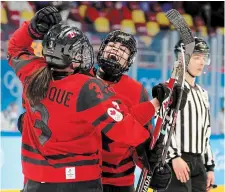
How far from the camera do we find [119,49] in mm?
2531

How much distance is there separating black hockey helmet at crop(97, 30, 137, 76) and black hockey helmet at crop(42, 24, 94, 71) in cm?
30

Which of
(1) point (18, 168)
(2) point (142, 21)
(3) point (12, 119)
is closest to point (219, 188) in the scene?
(1) point (18, 168)

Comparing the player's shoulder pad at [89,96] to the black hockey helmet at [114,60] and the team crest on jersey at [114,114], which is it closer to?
the team crest on jersey at [114,114]

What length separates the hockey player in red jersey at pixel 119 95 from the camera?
2.49m

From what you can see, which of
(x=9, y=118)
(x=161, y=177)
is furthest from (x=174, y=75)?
(x=9, y=118)

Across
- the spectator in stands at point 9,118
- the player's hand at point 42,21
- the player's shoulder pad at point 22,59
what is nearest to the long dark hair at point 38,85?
the player's shoulder pad at point 22,59

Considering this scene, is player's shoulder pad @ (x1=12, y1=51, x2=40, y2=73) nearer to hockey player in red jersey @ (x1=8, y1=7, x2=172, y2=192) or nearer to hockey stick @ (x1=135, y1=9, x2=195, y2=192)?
hockey player in red jersey @ (x1=8, y1=7, x2=172, y2=192)

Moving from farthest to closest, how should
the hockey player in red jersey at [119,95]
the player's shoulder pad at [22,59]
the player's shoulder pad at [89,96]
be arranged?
the hockey player in red jersey at [119,95], the player's shoulder pad at [22,59], the player's shoulder pad at [89,96]

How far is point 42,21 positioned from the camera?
90.4 inches

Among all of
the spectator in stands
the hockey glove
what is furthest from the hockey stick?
the spectator in stands

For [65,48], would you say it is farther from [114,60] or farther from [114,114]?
[114,60]

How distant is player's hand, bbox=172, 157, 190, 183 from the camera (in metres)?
2.92

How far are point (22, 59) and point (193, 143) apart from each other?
112 centimetres

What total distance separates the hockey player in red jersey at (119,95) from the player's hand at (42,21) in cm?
32
